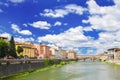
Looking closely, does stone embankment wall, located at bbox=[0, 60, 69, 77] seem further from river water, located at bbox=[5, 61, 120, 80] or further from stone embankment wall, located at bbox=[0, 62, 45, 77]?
river water, located at bbox=[5, 61, 120, 80]

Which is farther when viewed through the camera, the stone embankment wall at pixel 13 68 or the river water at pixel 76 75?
the river water at pixel 76 75

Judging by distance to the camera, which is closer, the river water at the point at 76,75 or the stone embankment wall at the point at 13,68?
the stone embankment wall at the point at 13,68

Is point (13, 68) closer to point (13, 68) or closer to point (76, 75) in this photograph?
point (13, 68)

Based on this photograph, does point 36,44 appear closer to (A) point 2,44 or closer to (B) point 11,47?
(B) point 11,47

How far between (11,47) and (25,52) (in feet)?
157

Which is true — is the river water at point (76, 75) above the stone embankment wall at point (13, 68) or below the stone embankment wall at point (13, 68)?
below

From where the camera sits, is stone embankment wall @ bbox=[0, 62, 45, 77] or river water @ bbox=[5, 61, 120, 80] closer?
stone embankment wall @ bbox=[0, 62, 45, 77]

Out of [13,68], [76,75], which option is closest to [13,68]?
[13,68]

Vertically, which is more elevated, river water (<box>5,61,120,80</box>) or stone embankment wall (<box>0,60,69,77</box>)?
stone embankment wall (<box>0,60,69,77</box>)

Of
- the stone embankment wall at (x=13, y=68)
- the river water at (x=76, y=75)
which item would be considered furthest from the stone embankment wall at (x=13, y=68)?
the river water at (x=76, y=75)

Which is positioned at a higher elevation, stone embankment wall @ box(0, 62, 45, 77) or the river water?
stone embankment wall @ box(0, 62, 45, 77)

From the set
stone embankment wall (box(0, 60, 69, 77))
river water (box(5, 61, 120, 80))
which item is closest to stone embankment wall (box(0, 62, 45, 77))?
stone embankment wall (box(0, 60, 69, 77))

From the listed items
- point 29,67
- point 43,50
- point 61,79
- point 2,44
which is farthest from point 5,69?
point 43,50

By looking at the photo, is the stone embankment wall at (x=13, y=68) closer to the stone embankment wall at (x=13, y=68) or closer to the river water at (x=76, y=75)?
the stone embankment wall at (x=13, y=68)
